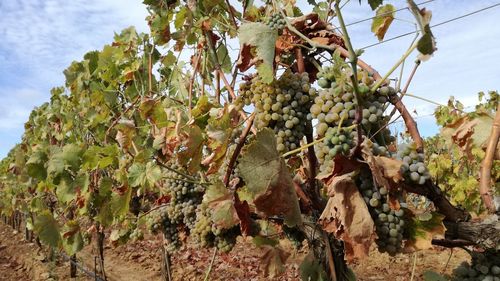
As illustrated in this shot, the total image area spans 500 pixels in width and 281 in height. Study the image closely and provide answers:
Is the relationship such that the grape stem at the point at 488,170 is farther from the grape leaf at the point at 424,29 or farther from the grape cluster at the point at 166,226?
the grape cluster at the point at 166,226

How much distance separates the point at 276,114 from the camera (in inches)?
63.8

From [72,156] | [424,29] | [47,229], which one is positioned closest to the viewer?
[424,29]

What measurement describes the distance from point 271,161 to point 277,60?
24.3 inches

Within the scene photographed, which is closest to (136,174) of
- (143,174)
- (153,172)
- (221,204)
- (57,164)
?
(143,174)

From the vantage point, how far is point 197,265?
26.1 ft

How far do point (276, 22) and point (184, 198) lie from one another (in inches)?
51.4

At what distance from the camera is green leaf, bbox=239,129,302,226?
1309 mm

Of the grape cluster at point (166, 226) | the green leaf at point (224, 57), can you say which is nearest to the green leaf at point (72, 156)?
the grape cluster at point (166, 226)

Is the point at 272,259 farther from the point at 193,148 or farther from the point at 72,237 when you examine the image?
the point at 72,237

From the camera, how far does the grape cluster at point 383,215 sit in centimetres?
134

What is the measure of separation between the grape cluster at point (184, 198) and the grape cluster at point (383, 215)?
1.31 meters

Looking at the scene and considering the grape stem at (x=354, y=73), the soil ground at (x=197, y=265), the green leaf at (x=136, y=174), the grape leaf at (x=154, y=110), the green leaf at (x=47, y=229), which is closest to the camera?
the grape stem at (x=354, y=73)

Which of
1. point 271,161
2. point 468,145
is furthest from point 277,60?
point 468,145

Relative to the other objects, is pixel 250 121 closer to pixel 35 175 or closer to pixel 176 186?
pixel 176 186
